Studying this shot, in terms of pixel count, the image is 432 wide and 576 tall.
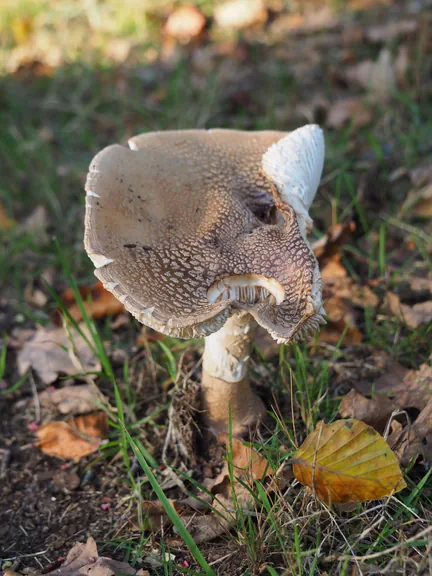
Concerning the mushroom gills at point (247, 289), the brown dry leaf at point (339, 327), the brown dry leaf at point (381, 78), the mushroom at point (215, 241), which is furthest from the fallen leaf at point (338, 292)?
the brown dry leaf at point (381, 78)

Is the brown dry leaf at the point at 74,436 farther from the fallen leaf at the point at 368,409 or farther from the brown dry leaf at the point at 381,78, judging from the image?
the brown dry leaf at the point at 381,78

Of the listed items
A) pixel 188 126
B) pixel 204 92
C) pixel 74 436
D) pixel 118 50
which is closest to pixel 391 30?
pixel 204 92

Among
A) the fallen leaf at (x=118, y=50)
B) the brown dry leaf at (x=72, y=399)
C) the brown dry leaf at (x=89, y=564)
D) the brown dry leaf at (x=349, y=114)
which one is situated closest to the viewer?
the brown dry leaf at (x=89, y=564)

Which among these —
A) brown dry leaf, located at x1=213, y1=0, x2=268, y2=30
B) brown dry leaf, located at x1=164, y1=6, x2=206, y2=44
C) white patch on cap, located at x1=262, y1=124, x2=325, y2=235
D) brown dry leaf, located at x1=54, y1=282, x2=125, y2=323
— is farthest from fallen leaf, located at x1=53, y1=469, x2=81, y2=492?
brown dry leaf, located at x1=213, y1=0, x2=268, y2=30

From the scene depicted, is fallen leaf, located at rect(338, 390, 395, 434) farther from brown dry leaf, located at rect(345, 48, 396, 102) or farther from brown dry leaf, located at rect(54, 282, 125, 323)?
brown dry leaf, located at rect(345, 48, 396, 102)

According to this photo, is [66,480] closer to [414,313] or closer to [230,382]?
[230,382]

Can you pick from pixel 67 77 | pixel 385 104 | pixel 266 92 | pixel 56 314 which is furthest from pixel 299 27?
pixel 56 314
